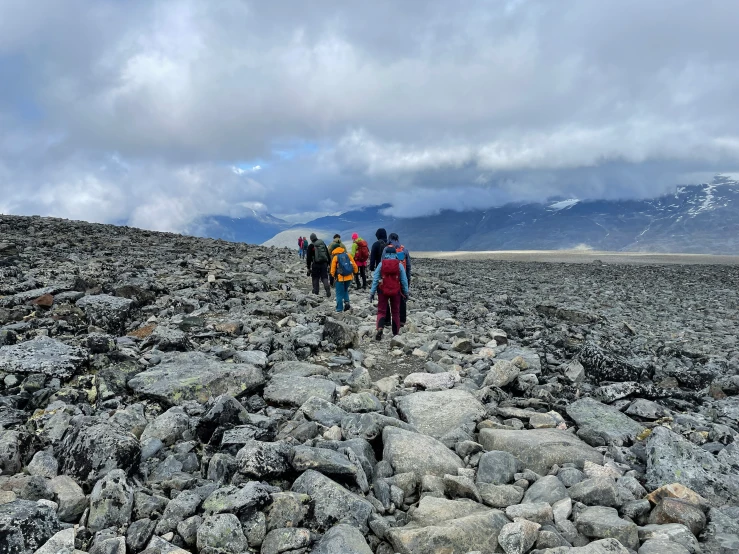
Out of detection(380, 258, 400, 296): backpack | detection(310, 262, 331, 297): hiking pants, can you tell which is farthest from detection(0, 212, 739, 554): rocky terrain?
detection(310, 262, 331, 297): hiking pants

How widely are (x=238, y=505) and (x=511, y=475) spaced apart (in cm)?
304

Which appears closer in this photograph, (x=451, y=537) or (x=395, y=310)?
(x=451, y=537)

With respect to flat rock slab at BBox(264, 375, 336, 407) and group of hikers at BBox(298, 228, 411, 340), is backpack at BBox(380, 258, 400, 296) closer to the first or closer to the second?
group of hikers at BBox(298, 228, 411, 340)

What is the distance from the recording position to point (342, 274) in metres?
14.6

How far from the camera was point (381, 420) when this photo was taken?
20.0 feet

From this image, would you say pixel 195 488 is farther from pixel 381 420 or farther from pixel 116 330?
pixel 116 330

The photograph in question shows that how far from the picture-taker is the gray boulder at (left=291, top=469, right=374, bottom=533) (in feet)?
13.8

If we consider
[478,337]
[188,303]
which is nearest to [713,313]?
[478,337]

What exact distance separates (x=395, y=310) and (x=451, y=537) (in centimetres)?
786

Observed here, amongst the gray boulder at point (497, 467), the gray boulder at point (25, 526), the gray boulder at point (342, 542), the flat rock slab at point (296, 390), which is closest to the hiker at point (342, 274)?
the flat rock slab at point (296, 390)

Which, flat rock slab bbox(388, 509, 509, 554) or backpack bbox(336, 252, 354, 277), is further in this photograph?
backpack bbox(336, 252, 354, 277)

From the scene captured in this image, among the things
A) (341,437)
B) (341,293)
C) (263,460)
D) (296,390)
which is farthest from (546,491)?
(341,293)

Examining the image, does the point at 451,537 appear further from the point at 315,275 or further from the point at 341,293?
the point at 315,275

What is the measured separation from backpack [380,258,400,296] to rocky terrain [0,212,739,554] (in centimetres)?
131
